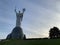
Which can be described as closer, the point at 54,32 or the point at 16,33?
the point at 54,32

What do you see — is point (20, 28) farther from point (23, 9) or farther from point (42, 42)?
point (42, 42)

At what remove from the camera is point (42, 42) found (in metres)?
31.5

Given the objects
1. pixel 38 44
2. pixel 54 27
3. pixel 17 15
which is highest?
pixel 17 15

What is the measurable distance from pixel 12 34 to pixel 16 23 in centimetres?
498

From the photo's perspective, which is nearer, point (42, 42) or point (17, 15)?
point (42, 42)

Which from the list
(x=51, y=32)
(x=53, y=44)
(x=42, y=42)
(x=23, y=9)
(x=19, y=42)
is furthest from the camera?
(x=23, y=9)

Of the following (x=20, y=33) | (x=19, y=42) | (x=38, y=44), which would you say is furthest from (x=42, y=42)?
(x=20, y=33)

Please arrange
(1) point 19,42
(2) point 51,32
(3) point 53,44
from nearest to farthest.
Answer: (3) point 53,44
(1) point 19,42
(2) point 51,32

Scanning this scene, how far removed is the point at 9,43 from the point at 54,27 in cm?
2431

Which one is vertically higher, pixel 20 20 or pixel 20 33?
pixel 20 20

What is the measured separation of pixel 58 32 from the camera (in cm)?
5278

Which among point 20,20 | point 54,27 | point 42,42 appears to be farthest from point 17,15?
point 42,42

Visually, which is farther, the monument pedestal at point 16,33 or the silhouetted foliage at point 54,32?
the monument pedestal at point 16,33

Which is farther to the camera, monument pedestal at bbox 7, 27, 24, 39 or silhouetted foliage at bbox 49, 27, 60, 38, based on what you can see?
monument pedestal at bbox 7, 27, 24, 39
